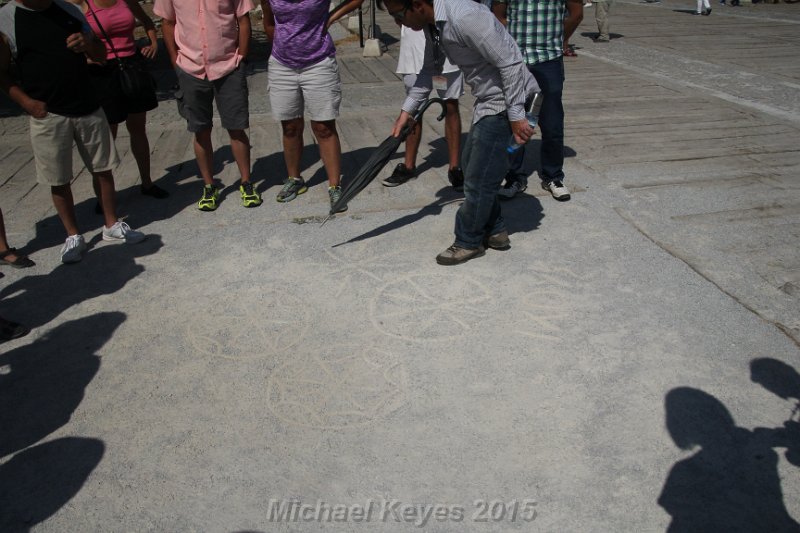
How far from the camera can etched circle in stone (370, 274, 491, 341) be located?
137 inches

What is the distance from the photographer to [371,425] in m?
2.83

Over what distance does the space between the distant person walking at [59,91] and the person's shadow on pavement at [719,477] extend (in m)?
3.93

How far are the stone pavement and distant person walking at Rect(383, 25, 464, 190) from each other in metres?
0.20

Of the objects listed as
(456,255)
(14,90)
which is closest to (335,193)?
(456,255)

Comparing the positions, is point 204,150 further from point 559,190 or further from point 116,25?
point 559,190

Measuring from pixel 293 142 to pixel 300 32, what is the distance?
89 cm

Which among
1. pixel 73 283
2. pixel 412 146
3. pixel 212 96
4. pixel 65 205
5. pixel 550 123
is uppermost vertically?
pixel 212 96

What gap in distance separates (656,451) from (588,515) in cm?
48

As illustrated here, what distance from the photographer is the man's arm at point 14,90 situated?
390cm

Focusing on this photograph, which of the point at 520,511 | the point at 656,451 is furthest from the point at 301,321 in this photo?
the point at 656,451

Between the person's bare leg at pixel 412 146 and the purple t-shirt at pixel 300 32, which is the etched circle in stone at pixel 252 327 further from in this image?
the person's bare leg at pixel 412 146

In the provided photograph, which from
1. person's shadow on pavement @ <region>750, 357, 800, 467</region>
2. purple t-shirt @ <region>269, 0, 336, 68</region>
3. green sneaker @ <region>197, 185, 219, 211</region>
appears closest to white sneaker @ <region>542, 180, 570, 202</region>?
purple t-shirt @ <region>269, 0, 336, 68</region>

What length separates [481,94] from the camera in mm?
3791

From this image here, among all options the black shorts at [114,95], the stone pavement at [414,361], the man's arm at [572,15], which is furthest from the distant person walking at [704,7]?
the black shorts at [114,95]
